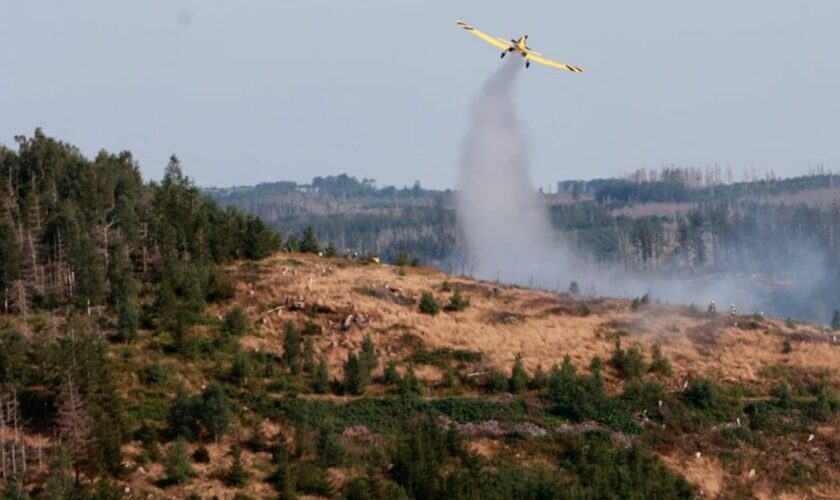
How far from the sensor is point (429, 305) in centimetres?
7038

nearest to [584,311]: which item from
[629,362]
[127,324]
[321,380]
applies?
[629,362]

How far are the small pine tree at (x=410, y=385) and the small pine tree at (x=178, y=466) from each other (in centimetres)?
1282

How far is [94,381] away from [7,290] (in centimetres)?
1508

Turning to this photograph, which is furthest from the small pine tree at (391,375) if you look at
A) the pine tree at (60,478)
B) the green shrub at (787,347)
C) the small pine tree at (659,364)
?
the green shrub at (787,347)

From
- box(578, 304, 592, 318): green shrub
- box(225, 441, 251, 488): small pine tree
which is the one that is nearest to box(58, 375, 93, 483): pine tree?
box(225, 441, 251, 488): small pine tree

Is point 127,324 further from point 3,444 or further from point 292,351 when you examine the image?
point 3,444

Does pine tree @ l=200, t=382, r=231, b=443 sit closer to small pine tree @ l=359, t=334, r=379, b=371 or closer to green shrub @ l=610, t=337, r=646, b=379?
small pine tree @ l=359, t=334, r=379, b=371

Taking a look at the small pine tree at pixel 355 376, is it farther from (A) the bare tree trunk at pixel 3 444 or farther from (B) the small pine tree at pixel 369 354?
(A) the bare tree trunk at pixel 3 444

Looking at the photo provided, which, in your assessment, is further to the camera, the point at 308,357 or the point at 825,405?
the point at 308,357

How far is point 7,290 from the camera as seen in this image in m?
65.9

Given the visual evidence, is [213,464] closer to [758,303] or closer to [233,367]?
[233,367]

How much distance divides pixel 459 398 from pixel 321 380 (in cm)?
646

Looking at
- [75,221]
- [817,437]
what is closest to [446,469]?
[817,437]

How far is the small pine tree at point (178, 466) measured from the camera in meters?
50.8
